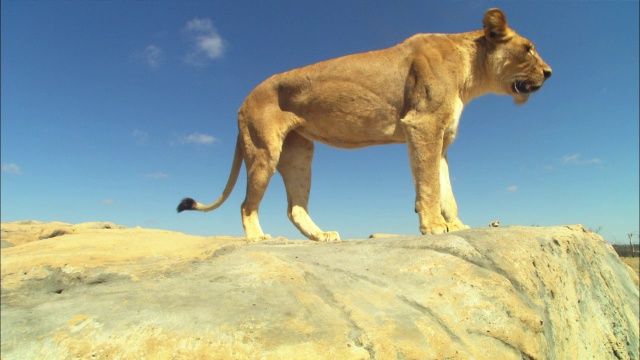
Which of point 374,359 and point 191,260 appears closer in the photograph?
point 374,359

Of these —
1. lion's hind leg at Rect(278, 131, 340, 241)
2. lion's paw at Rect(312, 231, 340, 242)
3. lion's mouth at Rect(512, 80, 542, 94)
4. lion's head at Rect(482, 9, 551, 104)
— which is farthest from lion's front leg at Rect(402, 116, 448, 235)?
lion's hind leg at Rect(278, 131, 340, 241)

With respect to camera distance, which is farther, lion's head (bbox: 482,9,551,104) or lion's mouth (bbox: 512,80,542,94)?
lion's mouth (bbox: 512,80,542,94)

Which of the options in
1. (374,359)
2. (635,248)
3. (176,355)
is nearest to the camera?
(176,355)

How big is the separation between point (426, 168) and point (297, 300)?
8.94 feet

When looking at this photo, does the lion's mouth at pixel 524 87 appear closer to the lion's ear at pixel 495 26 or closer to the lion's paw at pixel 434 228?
the lion's ear at pixel 495 26

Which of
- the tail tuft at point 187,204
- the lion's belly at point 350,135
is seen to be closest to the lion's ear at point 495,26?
the lion's belly at point 350,135

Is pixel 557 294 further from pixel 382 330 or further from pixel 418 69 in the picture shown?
pixel 418 69

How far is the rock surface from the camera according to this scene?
5.81 ft

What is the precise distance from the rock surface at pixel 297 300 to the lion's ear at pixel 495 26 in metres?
2.94

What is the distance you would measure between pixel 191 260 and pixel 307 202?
3515 mm

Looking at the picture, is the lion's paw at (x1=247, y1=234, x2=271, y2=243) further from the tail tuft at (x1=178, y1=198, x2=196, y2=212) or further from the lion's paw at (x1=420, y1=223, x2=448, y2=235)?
the lion's paw at (x1=420, y1=223, x2=448, y2=235)

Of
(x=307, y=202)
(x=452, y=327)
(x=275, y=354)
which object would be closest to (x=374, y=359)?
(x=275, y=354)

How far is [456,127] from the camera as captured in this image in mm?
4906

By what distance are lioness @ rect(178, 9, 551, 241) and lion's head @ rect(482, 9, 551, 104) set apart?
1 cm
